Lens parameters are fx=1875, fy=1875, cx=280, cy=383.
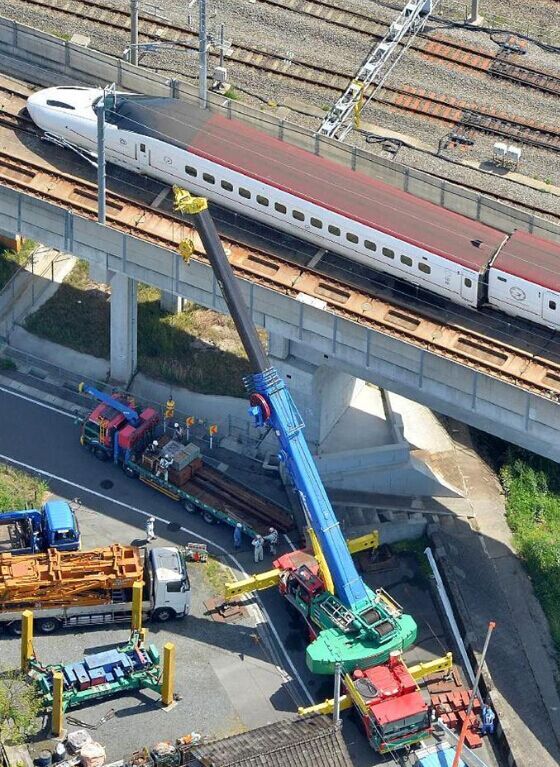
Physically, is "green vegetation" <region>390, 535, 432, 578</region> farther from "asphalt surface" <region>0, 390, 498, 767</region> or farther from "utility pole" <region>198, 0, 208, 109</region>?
"utility pole" <region>198, 0, 208, 109</region>

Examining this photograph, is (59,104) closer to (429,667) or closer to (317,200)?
(317,200)

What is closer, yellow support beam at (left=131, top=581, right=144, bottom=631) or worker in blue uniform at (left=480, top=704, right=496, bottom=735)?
worker in blue uniform at (left=480, top=704, right=496, bottom=735)

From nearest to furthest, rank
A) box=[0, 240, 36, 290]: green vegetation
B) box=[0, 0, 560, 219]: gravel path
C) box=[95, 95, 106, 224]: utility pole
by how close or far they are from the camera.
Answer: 1. box=[95, 95, 106, 224]: utility pole
2. box=[0, 240, 36, 290]: green vegetation
3. box=[0, 0, 560, 219]: gravel path

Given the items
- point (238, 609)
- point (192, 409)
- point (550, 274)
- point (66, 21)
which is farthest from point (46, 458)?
point (66, 21)

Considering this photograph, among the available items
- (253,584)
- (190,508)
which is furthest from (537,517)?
(190,508)

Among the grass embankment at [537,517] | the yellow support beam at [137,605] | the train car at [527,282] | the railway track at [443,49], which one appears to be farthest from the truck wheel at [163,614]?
the railway track at [443,49]

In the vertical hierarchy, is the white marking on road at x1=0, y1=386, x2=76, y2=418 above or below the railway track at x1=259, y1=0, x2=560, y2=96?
below

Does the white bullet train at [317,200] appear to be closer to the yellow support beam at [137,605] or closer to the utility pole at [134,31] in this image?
the utility pole at [134,31]

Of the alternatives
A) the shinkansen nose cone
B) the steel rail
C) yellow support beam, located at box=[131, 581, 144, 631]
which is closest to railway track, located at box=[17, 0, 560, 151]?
the steel rail
